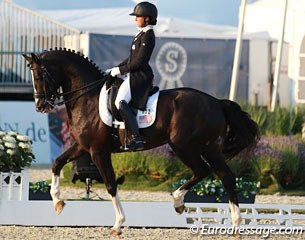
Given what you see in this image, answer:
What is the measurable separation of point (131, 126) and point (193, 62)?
16807mm

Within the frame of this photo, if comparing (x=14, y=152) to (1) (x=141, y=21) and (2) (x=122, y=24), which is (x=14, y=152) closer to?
(1) (x=141, y=21)

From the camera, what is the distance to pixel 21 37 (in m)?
25.4

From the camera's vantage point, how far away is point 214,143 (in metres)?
10.8

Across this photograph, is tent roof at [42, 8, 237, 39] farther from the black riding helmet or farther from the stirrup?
the stirrup

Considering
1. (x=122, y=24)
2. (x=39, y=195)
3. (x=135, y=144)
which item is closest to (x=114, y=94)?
(x=135, y=144)

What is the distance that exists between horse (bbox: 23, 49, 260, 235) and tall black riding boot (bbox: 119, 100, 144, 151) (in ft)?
0.48

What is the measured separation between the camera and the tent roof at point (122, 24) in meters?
27.5

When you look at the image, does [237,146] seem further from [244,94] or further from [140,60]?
[244,94]

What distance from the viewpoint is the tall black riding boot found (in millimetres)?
10492

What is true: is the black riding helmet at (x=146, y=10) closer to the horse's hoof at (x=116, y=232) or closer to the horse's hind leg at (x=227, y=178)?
the horse's hind leg at (x=227, y=178)

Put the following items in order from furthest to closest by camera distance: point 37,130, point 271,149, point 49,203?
point 37,130 < point 271,149 < point 49,203

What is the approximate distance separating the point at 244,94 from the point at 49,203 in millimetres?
16735

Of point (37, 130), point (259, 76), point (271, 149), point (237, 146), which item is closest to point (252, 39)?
point (259, 76)

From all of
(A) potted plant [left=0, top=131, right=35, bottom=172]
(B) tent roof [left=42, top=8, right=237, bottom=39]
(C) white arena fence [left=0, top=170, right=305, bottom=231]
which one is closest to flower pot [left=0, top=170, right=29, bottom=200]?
(C) white arena fence [left=0, top=170, right=305, bottom=231]
